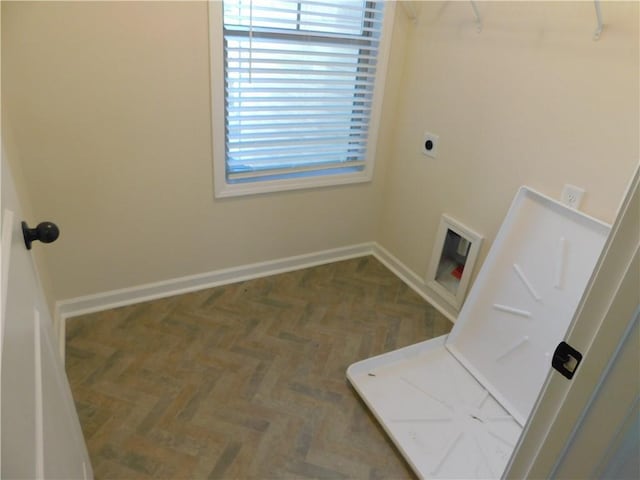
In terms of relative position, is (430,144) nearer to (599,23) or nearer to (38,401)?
(599,23)

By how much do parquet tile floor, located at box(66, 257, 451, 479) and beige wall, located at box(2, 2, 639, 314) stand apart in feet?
0.94

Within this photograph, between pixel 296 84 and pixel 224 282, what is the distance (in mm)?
1266

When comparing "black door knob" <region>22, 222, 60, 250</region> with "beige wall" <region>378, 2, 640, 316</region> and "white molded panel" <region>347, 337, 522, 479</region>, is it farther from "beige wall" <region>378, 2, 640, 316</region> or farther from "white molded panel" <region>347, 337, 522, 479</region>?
"beige wall" <region>378, 2, 640, 316</region>

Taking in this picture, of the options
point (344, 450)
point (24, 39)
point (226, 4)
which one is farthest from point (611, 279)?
point (24, 39)

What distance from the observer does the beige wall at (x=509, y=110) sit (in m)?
1.54

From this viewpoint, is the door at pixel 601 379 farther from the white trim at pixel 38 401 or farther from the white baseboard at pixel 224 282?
the white baseboard at pixel 224 282

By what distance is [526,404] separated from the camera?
178 cm

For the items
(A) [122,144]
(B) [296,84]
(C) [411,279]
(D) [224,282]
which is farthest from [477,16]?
(D) [224,282]

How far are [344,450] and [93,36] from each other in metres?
2.02

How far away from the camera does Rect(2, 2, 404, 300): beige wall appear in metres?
1.72

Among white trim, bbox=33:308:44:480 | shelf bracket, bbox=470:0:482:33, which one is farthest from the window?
white trim, bbox=33:308:44:480

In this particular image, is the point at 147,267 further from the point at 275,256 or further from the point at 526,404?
the point at 526,404

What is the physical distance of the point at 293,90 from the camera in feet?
7.43

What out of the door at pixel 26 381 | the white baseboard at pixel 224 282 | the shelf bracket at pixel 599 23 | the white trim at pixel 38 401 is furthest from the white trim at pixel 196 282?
the shelf bracket at pixel 599 23
